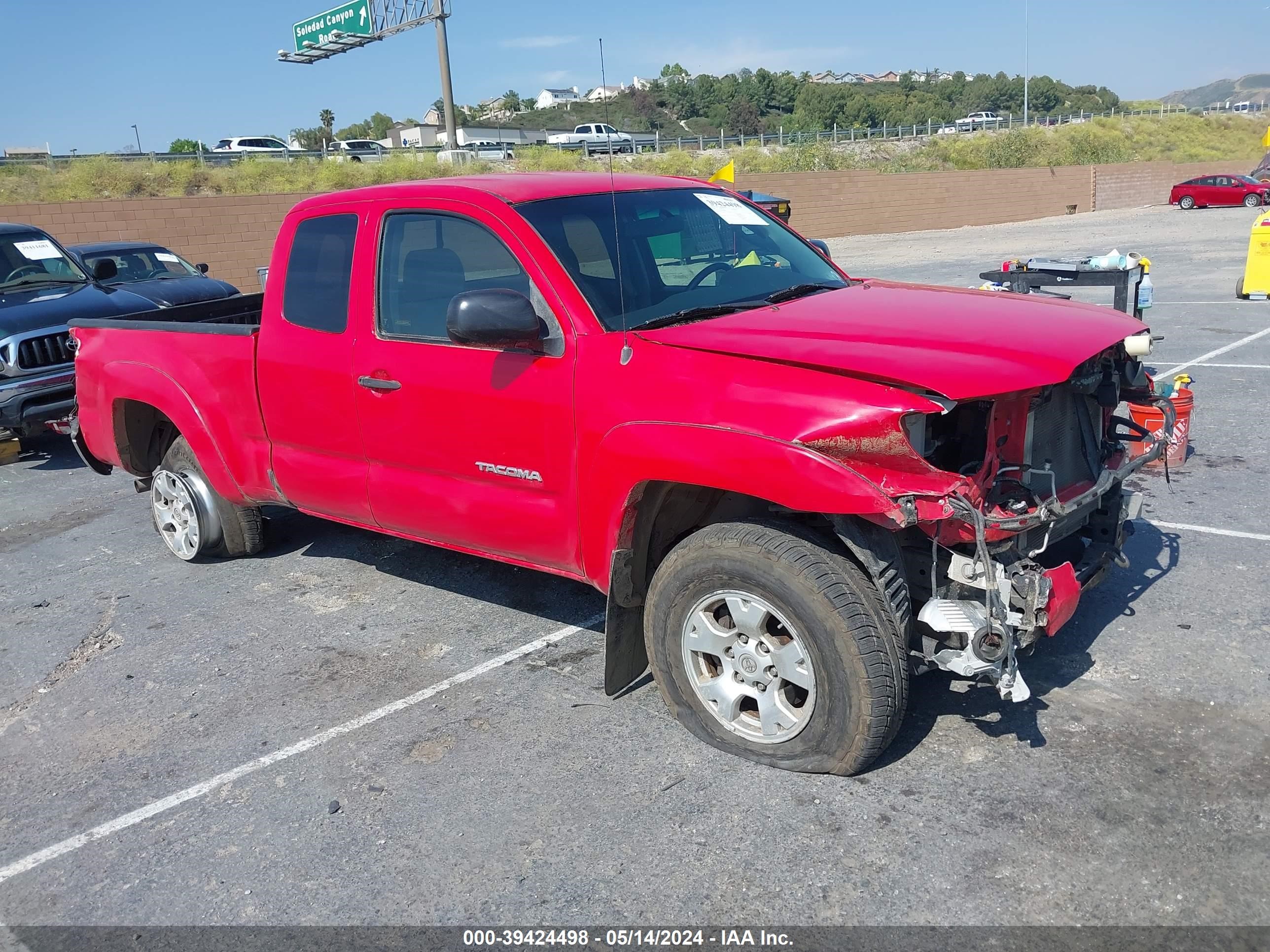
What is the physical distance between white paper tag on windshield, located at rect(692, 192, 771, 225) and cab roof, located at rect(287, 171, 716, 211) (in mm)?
129

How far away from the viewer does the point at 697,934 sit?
2895mm

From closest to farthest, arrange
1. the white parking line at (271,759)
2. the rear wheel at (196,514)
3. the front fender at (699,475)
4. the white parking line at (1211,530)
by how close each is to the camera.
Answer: the front fender at (699,475), the white parking line at (271,759), the white parking line at (1211,530), the rear wheel at (196,514)

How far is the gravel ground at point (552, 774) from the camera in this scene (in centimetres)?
306

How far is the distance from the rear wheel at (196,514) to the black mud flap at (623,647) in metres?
2.72

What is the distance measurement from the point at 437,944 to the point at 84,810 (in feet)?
5.19

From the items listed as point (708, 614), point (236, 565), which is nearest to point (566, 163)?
point (236, 565)

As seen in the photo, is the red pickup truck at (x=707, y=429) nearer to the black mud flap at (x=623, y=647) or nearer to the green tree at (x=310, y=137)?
the black mud flap at (x=623, y=647)

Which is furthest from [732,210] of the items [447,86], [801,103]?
[801,103]

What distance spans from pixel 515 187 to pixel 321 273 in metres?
1.05

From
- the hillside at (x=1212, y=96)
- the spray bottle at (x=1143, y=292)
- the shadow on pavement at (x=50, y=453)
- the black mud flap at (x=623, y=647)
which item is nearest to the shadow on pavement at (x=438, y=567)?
the black mud flap at (x=623, y=647)

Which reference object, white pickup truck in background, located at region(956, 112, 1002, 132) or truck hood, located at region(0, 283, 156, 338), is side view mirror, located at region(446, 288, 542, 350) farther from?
white pickup truck in background, located at region(956, 112, 1002, 132)

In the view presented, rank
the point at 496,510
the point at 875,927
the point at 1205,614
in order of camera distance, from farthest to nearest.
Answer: the point at 1205,614 → the point at 496,510 → the point at 875,927

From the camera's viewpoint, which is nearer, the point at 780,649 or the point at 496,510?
the point at 780,649

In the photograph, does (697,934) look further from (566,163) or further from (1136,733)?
(566,163)
